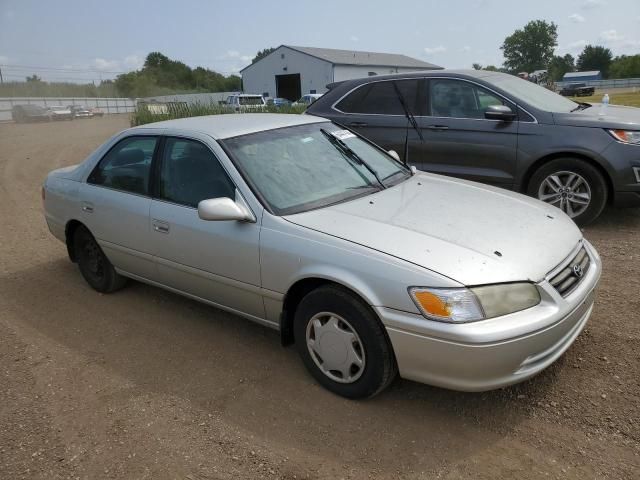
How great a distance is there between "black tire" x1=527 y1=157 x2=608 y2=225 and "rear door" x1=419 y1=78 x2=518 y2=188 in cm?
33

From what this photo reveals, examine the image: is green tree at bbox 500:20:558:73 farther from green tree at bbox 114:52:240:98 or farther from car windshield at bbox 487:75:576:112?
car windshield at bbox 487:75:576:112

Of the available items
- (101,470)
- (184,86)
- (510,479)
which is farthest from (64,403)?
(184,86)

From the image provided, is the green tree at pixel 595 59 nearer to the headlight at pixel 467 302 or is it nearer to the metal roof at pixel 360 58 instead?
the metal roof at pixel 360 58

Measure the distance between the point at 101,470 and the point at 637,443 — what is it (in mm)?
2634

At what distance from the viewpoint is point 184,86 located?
8250 centimetres

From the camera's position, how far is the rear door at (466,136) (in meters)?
5.99

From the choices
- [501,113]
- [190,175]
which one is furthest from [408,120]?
[190,175]

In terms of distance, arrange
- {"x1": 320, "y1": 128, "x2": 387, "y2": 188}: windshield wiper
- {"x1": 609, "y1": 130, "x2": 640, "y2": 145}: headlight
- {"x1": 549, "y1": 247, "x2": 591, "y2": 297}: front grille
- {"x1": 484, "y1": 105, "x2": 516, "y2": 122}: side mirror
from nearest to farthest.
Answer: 1. {"x1": 549, "y1": 247, "x2": 591, "y2": 297}: front grille
2. {"x1": 320, "y1": 128, "x2": 387, "y2": 188}: windshield wiper
3. {"x1": 609, "y1": 130, "x2": 640, "y2": 145}: headlight
4. {"x1": 484, "y1": 105, "x2": 516, "y2": 122}: side mirror

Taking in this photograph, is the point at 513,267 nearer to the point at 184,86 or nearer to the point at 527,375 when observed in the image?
the point at 527,375

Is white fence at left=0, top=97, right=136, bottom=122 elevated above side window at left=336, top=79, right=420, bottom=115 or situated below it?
below

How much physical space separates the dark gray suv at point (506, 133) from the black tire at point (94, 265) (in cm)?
367

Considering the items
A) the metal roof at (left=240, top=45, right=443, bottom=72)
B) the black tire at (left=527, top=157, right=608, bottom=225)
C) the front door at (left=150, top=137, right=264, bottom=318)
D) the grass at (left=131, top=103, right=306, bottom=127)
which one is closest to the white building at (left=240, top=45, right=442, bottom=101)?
the metal roof at (left=240, top=45, right=443, bottom=72)

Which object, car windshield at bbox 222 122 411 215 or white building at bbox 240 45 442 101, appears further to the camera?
white building at bbox 240 45 442 101

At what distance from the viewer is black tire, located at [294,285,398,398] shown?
2.77 metres
